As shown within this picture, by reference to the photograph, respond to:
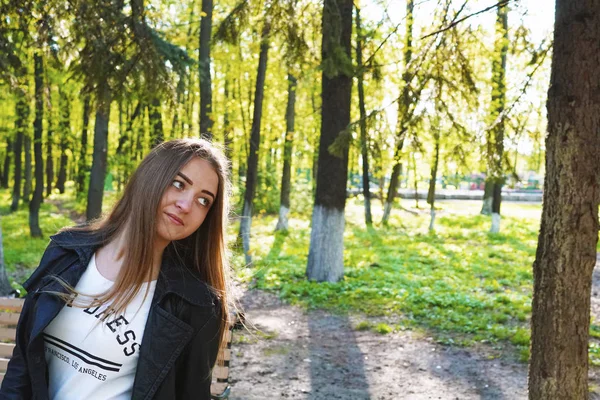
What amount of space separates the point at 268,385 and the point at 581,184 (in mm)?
3420

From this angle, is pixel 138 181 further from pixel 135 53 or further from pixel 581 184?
pixel 135 53

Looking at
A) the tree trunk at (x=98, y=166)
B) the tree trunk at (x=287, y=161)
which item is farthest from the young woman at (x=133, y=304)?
the tree trunk at (x=287, y=161)

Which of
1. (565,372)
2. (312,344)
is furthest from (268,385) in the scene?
(565,372)

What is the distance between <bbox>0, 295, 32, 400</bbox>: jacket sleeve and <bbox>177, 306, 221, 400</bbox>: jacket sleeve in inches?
19.4

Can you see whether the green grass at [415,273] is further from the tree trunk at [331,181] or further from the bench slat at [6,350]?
the bench slat at [6,350]

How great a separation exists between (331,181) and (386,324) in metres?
2.74

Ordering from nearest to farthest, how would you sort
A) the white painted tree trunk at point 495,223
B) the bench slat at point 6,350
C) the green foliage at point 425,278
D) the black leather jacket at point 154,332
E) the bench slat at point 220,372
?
the black leather jacket at point 154,332
the bench slat at point 220,372
the bench slat at point 6,350
the green foliage at point 425,278
the white painted tree trunk at point 495,223

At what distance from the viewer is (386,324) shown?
7609 mm

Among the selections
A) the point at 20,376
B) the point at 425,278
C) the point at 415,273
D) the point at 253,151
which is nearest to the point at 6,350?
the point at 20,376

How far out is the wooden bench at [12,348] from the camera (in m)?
3.38

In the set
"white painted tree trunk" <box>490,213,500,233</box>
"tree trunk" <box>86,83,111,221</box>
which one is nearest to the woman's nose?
"tree trunk" <box>86,83,111,221</box>

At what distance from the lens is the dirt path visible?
5438mm

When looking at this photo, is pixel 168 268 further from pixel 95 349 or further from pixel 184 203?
pixel 95 349

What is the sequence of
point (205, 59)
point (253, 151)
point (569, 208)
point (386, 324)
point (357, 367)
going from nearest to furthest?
1. point (569, 208)
2. point (357, 367)
3. point (386, 324)
4. point (205, 59)
5. point (253, 151)
